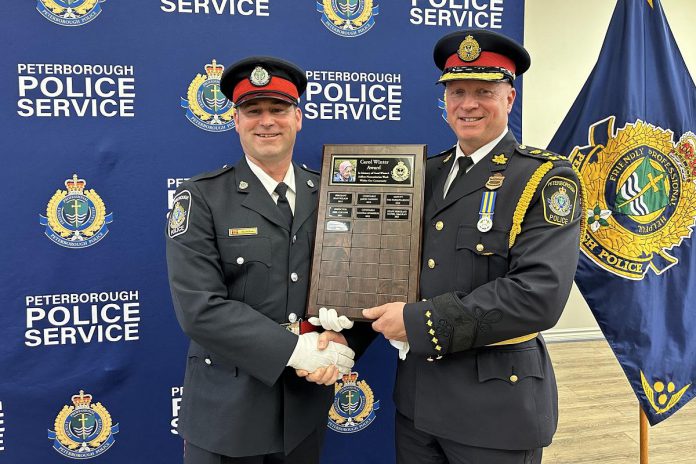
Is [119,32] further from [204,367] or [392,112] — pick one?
[204,367]

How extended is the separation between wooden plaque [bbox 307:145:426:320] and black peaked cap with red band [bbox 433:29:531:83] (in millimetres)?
244

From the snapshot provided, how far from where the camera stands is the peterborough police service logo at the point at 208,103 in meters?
2.08

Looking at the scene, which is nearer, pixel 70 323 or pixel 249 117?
pixel 249 117

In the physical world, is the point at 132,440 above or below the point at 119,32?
below

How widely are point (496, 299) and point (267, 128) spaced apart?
79 centimetres

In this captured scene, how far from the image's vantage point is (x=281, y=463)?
5.49 ft

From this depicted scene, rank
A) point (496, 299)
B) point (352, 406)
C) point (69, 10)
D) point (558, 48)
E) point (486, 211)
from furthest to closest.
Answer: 1. point (558, 48)
2. point (352, 406)
3. point (69, 10)
4. point (486, 211)
5. point (496, 299)

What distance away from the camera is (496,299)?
55.2 inches

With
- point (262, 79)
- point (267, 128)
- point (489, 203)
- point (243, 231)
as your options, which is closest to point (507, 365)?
point (489, 203)

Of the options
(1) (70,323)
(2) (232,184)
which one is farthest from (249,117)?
(1) (70,323)

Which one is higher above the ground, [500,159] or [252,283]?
[500,159]

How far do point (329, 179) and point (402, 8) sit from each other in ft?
3.17

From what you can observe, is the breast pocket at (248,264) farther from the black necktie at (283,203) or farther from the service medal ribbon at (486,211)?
the service medal ribbon at (486,211)

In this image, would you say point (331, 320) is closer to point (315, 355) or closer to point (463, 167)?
point (315, 355)
